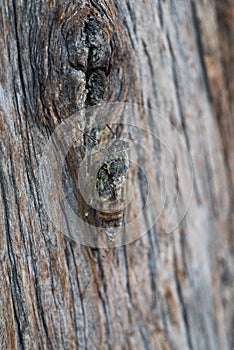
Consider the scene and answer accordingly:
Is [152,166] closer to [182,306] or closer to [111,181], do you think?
[111,181]

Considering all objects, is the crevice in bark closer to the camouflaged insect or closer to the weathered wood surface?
the weathered wood surface

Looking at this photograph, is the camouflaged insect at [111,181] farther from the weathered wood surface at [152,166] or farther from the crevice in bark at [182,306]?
the crevice in bark at [182,306]

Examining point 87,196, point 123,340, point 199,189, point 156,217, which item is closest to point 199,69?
point 199,189

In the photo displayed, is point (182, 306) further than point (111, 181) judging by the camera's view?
Yes

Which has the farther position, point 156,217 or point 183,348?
point 183,348

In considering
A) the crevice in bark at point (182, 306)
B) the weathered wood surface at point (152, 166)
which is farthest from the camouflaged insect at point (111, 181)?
the crevice in bark at point (182, 306)

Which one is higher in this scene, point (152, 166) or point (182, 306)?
point (152, 166)

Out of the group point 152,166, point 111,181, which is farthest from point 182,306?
point 111,181

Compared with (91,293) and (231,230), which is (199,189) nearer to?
(231,230)

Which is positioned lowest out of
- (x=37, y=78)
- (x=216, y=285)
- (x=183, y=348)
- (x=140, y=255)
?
(x=183, y=348)
